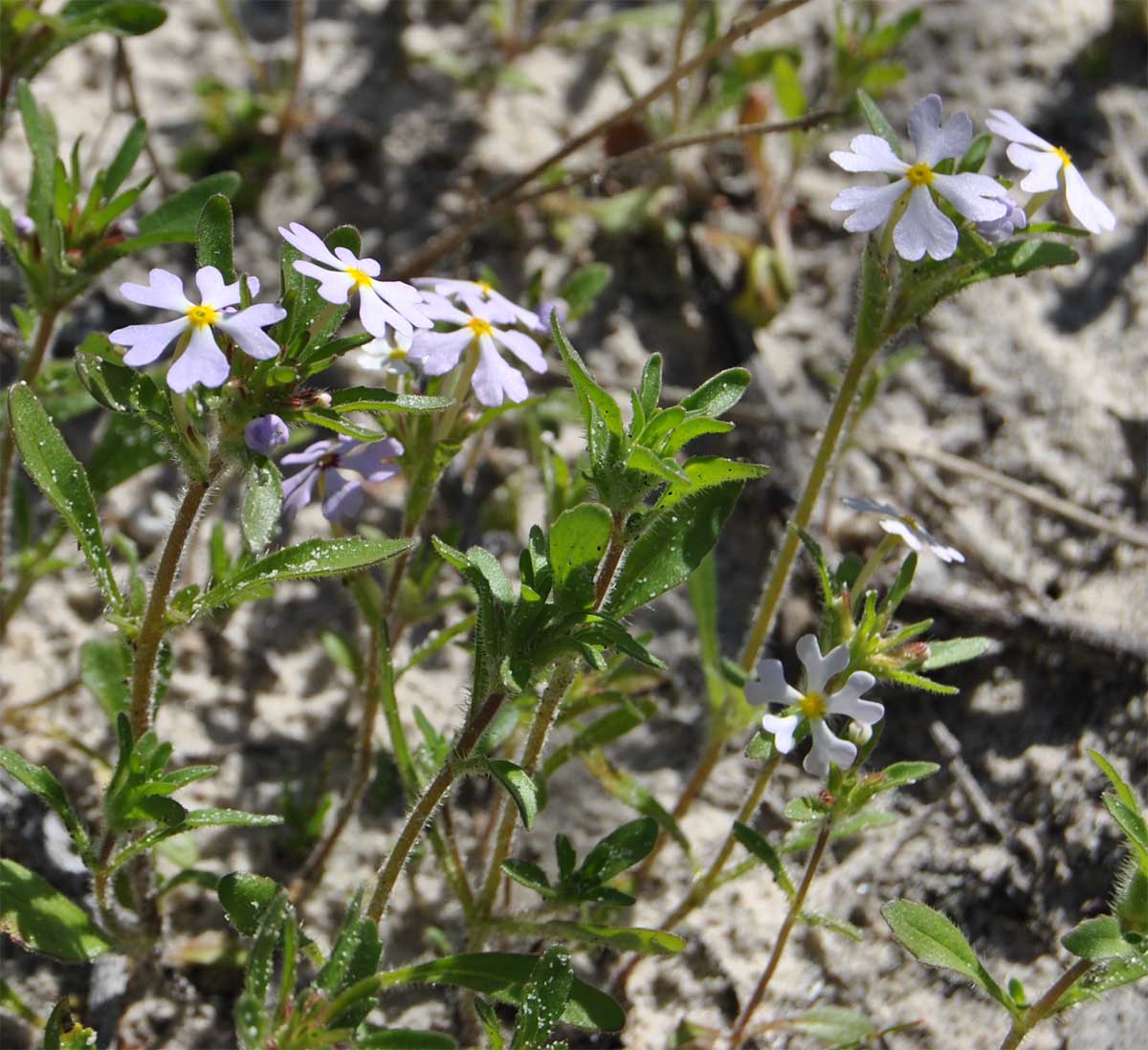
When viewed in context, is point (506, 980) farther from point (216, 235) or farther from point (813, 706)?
point (216, 235)

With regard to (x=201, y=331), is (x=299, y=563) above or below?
below

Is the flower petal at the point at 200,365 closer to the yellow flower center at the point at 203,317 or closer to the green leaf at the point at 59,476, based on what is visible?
the yellow flower center at the point at 203,317

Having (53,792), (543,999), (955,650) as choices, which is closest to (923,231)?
(955,650)

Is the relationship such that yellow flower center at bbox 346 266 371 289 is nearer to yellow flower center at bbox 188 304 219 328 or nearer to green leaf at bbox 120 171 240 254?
yellow flower center at bbox 188 304 219 328

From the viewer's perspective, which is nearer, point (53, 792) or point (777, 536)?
point (53, 792)

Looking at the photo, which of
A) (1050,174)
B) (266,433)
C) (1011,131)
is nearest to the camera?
(266,433)

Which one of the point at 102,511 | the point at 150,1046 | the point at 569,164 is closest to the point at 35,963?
the point at 150,1046

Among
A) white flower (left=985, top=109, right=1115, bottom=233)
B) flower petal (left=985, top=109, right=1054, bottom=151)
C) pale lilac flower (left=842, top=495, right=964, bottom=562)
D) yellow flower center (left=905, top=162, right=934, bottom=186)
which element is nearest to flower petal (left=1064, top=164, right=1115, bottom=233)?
white flower (left=985, top=109, right=1115, bottom=233)
